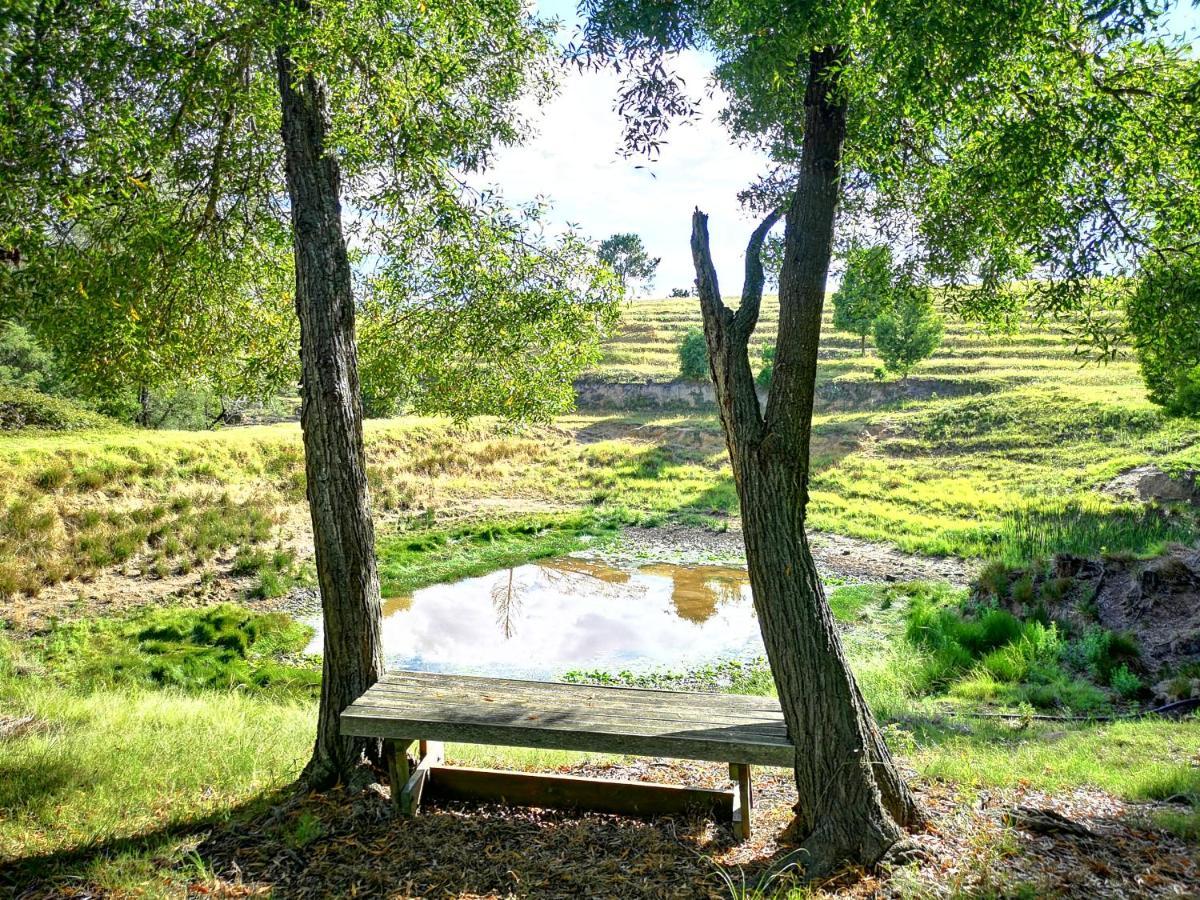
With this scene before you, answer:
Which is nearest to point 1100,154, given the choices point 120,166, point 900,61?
point 900,61

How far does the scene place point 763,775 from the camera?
6.65 metres

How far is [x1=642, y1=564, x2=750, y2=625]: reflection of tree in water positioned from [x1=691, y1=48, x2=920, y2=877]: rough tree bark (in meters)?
11.6

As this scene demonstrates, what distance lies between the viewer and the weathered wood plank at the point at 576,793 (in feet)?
16.9

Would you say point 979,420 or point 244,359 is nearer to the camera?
point 244,359

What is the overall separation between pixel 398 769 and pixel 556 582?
14819mm

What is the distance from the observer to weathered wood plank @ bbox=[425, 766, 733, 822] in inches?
203

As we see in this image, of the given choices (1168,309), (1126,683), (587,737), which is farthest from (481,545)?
Result: (1168,309)

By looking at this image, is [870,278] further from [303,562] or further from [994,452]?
[994,452]

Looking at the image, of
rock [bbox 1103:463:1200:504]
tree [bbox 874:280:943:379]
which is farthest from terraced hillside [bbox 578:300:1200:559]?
tree [bbox 874:280:943:379]

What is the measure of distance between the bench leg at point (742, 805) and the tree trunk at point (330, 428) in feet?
8.17

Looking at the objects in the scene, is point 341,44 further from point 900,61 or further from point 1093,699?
point 1093,699

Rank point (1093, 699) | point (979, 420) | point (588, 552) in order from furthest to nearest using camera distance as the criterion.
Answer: point (979, 420) < point (588, 552) < point (1093, 699)

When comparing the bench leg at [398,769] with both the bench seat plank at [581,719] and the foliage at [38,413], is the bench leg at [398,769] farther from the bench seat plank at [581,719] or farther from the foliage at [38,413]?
the foliage at [38,413]

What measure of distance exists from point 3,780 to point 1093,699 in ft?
33.8
